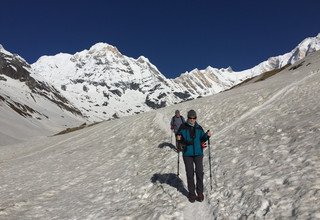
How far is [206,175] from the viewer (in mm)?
18609

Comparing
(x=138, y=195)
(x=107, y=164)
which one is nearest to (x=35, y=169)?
(x=107, y=164)

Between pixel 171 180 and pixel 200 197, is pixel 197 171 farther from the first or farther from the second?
pixel 171 180

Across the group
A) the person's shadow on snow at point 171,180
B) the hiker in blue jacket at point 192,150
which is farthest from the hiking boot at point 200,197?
the person's shadow on snow at point 171,180

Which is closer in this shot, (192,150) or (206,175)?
(192,150)

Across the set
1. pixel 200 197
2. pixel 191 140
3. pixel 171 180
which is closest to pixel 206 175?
pixel 171 180

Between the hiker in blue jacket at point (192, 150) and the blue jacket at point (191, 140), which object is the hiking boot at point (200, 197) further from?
the blue jacket at point (191, 140)

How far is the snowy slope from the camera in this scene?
1385 centimetres

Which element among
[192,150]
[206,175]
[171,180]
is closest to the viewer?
[192,150]

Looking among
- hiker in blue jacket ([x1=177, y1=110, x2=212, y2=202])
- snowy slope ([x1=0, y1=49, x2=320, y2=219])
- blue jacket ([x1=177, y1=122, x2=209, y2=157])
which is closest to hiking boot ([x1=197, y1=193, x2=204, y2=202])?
hiker in blue jacket ([x1=177, y1=110, x2=212, y2=202])

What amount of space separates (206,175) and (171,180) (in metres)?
1.64

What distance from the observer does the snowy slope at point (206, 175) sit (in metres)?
13.9

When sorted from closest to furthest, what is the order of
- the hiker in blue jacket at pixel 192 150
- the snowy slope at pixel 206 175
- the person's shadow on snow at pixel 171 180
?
the snowy slope at pixel 206 175 < the hiker in blue jacket at pixel 192 150 < the person's shadow on snow at pixel 171 180

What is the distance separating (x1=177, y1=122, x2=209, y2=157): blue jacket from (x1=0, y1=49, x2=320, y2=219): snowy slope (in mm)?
1866

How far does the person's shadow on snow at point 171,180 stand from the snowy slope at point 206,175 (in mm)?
49
